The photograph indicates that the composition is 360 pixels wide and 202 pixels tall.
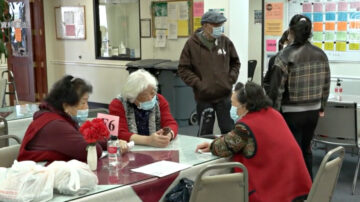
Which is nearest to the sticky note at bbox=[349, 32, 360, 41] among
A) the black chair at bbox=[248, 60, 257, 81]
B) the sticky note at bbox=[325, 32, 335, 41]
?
the sticky note at bbox=[325, 32, 335, 41]

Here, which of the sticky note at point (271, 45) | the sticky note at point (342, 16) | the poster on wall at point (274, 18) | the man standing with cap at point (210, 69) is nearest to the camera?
the man standing with cap at point (210, 69)

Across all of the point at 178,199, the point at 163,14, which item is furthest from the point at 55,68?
the point at 178,199

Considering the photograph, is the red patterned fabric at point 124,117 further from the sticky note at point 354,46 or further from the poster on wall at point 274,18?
the poster on wall at point 274,18

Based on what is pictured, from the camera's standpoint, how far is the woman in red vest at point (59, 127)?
8.13ft

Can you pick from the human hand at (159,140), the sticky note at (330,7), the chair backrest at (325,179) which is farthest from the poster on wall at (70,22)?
the chair backrest at (325,179)

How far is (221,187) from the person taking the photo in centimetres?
226

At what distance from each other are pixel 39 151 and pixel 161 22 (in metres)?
5.41

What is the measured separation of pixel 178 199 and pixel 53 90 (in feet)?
2.93

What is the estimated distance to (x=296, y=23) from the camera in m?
3.59

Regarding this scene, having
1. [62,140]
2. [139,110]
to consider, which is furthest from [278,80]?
[62,140]

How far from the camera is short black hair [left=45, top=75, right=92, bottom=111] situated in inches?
101

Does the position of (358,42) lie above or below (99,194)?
above

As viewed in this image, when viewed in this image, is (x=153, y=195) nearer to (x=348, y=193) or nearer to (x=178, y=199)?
(x=178, y=199)

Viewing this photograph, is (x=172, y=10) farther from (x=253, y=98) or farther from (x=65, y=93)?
(x=65, y=93)
